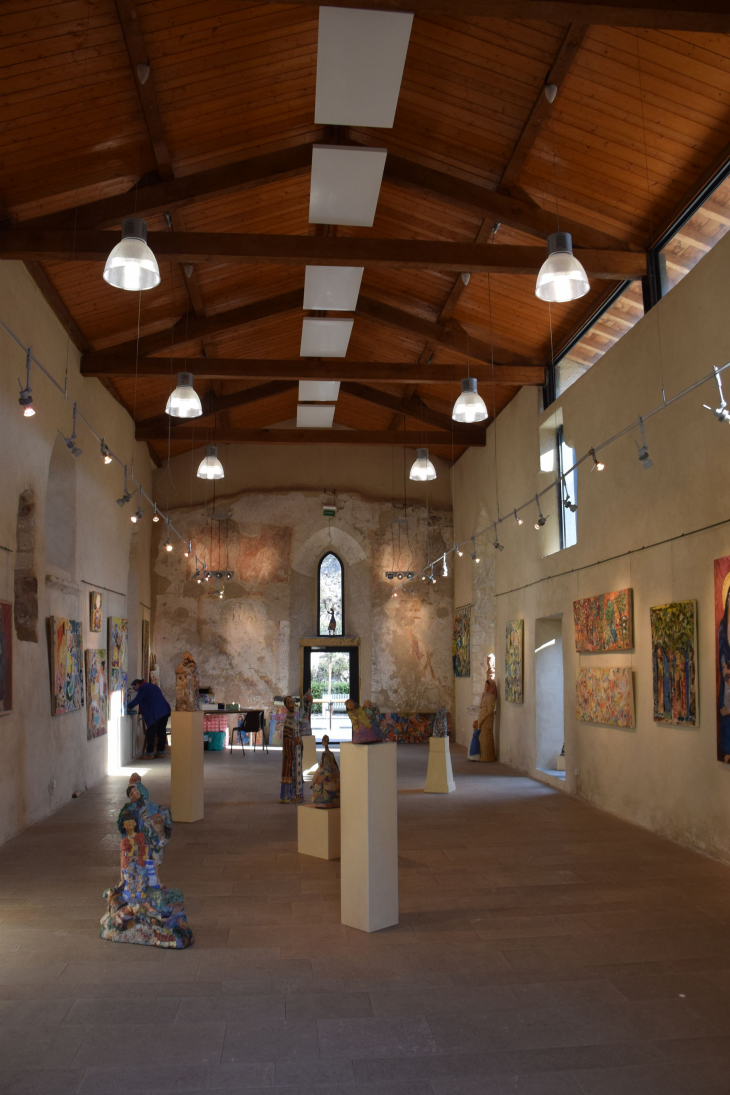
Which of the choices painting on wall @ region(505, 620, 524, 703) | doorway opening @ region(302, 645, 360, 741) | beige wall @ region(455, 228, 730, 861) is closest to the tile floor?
beige wall @ region(455, 228, 730, 861)

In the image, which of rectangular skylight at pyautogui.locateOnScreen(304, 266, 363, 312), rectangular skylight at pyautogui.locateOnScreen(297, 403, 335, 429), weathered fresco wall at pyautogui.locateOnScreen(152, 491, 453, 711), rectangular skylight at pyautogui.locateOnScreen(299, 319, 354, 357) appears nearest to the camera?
rectangular skylight at pyautogui.locateOnScreen(304, 266, 363, 312)

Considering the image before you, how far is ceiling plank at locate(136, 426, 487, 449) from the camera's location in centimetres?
1573

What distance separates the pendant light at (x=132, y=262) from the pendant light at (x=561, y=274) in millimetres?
2308

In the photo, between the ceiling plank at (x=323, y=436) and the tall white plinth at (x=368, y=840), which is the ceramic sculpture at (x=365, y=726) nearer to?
the tall white plinth at (x=368, y=840)

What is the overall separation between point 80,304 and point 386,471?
31.7ft

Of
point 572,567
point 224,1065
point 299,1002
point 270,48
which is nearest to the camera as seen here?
point 224,1065

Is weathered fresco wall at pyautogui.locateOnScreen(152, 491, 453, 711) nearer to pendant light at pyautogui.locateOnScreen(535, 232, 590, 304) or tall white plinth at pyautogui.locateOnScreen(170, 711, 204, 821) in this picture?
tall white plinth at pyautogui.locateOnScreen(170, 711, 204, 821)

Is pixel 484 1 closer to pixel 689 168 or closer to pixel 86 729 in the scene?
pixel 689 168

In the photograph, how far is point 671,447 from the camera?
8164 millimetres

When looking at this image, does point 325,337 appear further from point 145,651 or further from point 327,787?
point 145,651

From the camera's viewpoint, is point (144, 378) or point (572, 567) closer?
point (572, 567)

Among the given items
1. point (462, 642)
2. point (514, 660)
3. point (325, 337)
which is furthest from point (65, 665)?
point (462, 642)

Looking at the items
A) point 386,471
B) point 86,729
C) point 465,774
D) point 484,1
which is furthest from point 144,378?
point 484,1

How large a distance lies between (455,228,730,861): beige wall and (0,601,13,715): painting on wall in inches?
251
